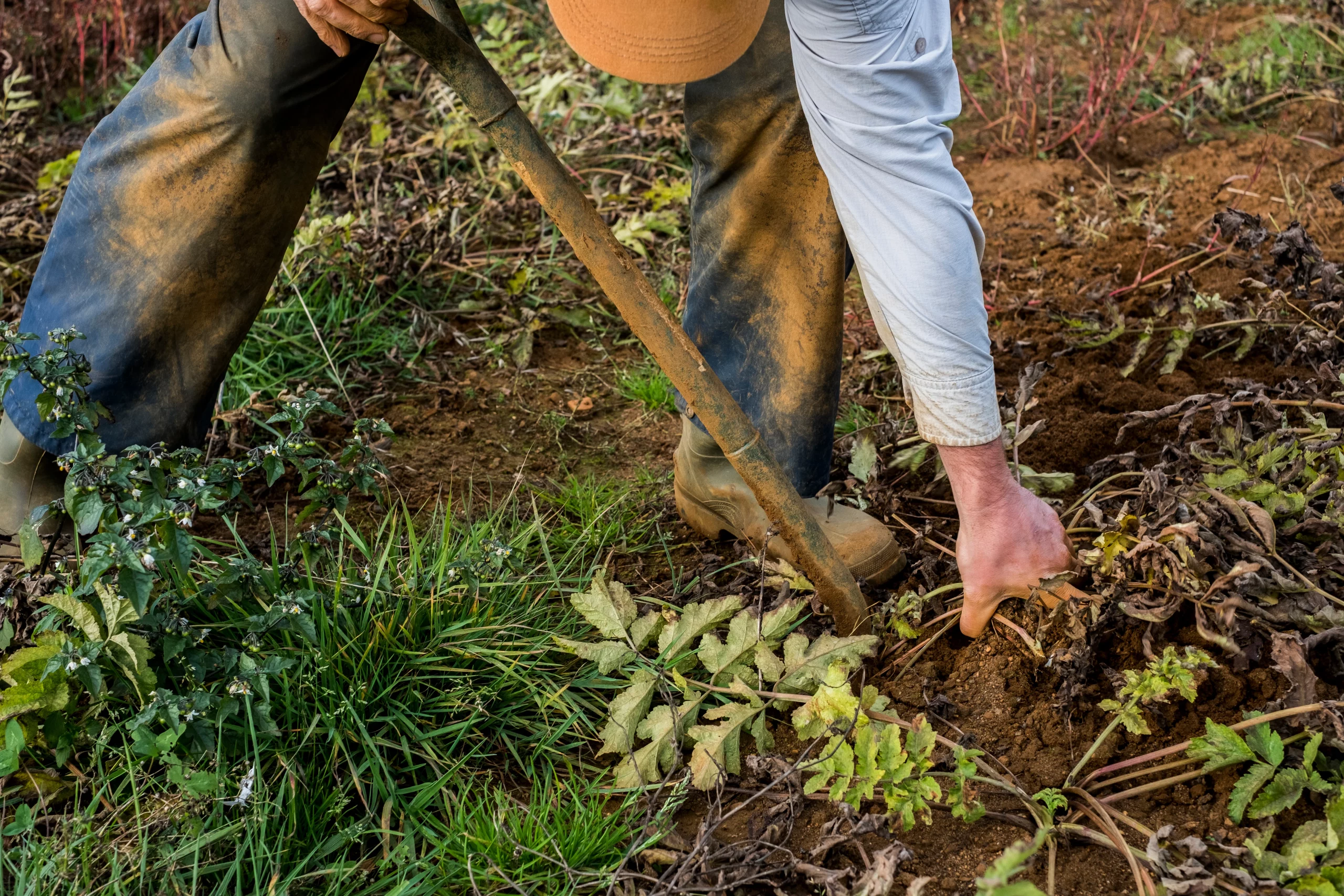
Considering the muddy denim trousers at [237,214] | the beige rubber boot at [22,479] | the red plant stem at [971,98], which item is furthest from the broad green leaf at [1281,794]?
the red plant stem at [971,98]

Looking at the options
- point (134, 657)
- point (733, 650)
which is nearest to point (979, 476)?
point (733, 650)

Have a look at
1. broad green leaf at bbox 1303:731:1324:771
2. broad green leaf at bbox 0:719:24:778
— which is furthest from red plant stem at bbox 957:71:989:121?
broad green leaf at bbox 0:719:24:778

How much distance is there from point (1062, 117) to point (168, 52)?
10.7 ft

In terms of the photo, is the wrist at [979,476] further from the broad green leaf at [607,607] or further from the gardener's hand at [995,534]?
the broad green leaf at [607,607]

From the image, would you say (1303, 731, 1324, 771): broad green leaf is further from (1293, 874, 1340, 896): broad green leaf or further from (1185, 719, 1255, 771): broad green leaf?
(1293, 874, 1340, 896): broad green leaf

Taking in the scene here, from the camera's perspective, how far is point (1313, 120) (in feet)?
13.5

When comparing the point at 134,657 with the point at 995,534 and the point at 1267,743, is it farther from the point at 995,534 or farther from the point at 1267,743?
the point at 1267,743

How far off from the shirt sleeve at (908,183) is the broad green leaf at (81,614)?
1316mm

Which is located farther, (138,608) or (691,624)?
(691,624)

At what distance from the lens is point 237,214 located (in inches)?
83.0

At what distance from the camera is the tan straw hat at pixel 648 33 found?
157 cm

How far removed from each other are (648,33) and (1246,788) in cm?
138

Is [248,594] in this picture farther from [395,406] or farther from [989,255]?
[989,255]

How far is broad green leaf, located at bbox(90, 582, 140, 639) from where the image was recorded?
1711 millimetres
